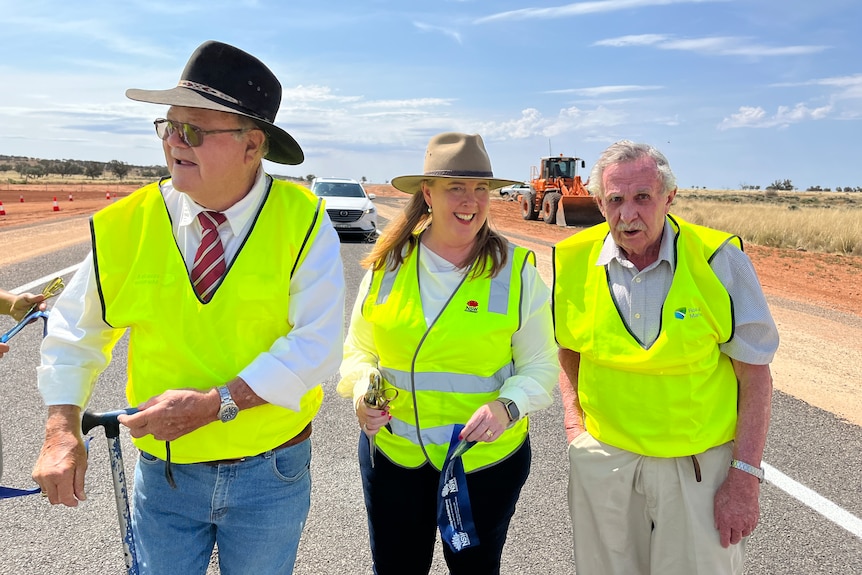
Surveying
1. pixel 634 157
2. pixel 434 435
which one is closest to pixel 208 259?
pixel 434 435

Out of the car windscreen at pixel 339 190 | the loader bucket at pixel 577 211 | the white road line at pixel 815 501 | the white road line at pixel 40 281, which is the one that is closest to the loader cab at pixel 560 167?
the loader bucket at pixel 577 211

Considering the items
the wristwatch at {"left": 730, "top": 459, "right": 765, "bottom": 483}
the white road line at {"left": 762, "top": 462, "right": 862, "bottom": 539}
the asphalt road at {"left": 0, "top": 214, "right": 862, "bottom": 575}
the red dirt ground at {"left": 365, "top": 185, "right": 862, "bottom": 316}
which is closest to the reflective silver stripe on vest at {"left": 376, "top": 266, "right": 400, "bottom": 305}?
the asphalt road at {"left": 0, "top": 214, "right": 862, "bottom": 575}

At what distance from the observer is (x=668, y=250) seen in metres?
2.26

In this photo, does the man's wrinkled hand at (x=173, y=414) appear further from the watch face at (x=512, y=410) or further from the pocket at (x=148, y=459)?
the watch face at (x=512, y=410)

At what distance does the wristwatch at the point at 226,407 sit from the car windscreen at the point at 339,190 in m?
16.7

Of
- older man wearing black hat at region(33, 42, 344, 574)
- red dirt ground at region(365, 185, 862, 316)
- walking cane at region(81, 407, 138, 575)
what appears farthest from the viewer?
red dirt ground at region(365, 185, 862, 316)

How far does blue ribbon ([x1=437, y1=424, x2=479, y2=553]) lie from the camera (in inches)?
84.9

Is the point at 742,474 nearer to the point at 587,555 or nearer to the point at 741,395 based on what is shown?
the point at 741,395

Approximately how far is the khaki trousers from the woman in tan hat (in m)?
0.28

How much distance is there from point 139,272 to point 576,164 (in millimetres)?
26695

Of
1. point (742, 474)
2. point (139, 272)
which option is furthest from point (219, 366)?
point (742, 474)

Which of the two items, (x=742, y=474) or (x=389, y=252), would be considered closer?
(x=742, y=474)

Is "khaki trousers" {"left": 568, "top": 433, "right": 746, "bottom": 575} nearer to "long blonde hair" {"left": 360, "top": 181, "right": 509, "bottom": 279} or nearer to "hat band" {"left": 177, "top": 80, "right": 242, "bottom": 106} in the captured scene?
"long blonde hair" {"left": 360, "top": 181, "right": 509, "bottom": 279}

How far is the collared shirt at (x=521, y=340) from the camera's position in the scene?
2246mm
